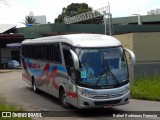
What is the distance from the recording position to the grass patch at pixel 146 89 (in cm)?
1911

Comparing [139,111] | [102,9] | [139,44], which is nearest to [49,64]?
[139,111]

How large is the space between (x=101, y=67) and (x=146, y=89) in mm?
6632

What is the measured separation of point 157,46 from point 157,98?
733 centimetres

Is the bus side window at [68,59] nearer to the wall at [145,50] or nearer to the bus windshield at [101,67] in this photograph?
the bus windshield at [101,67]

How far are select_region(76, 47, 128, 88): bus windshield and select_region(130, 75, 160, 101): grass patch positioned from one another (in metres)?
4.72

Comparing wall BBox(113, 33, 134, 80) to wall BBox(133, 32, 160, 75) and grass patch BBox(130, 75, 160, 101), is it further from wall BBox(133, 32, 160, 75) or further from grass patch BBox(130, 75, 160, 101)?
grass patch BBox(130, 75, 160, 101)

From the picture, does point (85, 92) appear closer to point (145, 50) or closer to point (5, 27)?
point (145, 50)

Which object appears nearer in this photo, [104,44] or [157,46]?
[104,44]

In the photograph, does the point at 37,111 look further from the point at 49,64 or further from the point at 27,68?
the point at 27,68

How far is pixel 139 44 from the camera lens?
24969 mm

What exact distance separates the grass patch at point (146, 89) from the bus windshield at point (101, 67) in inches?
186

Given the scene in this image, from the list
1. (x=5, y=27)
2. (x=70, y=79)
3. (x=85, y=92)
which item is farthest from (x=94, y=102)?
(x=5, y=27)

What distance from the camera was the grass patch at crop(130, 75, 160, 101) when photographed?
62.7 feet

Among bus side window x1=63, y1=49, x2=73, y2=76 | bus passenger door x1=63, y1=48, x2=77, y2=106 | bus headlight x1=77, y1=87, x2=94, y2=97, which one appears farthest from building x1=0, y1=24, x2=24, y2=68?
bus headlight x1=77, y1=87, x2=94, y2=97
